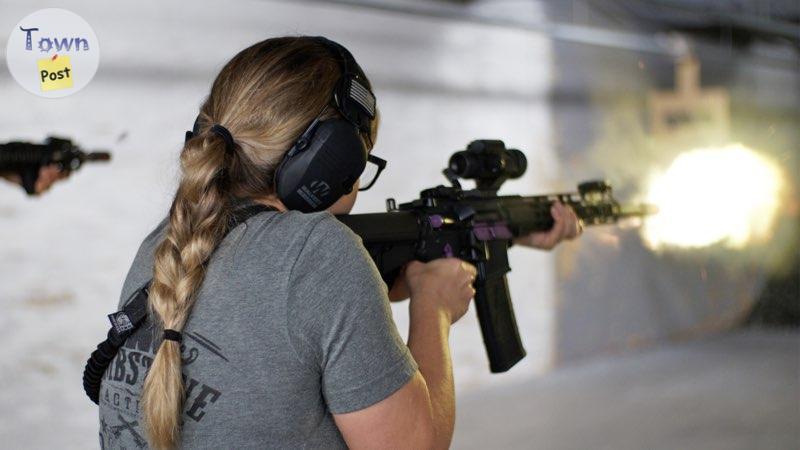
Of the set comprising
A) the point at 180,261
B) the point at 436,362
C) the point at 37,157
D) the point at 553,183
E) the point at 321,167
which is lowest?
the point at 436,362

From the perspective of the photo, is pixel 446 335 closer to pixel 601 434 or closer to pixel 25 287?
pixel 25 287

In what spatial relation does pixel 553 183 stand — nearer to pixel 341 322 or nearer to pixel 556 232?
pixel 556 232

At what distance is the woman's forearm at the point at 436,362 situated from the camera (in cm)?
104

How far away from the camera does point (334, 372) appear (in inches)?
35.7

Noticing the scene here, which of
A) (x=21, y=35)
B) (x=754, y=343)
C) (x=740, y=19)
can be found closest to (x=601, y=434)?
(x=754, y=343)

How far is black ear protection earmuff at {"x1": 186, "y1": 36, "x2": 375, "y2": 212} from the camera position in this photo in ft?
3.36

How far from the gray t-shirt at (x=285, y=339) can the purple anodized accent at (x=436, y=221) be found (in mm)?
599

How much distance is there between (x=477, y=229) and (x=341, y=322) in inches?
30.8

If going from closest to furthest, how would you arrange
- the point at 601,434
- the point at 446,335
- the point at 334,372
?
1. the point at 334,372
2. the point at 446,335
3. the point at 601,434

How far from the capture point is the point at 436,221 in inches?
60.8

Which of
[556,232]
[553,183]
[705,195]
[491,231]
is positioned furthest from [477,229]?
[705,195]

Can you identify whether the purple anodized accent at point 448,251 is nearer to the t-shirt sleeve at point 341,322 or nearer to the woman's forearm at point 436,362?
the woman's forearm at point 436,362

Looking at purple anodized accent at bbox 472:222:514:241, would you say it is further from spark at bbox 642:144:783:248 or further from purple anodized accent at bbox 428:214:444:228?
spark at bbox 642:144:783:248

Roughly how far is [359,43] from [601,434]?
1.68 m
